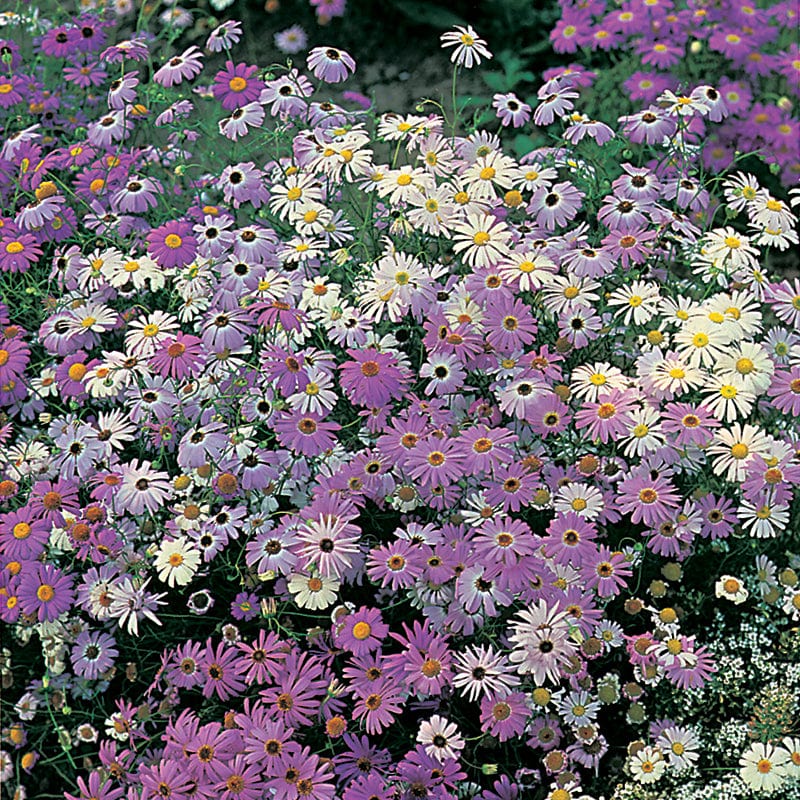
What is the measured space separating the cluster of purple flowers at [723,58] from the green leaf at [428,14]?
0.92 m

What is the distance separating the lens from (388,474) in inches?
75.5

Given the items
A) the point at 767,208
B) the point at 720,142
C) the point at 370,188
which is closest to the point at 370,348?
the point at 370,188

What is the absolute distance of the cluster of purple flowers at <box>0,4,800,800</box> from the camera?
1.81m

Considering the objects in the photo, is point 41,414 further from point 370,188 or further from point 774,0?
point 774,0

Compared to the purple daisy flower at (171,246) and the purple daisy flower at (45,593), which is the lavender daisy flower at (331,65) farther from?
the purple daisy flower at (45,593)

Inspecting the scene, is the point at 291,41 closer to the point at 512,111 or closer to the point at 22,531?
the point at 512,111

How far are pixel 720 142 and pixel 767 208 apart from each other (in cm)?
148

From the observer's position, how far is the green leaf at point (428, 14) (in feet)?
14.9

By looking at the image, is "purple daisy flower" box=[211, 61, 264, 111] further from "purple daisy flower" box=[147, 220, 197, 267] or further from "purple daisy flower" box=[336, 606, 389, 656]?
"purple daisy flower" box=[336, 606, 389, 656]

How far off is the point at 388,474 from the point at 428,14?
3.13 m

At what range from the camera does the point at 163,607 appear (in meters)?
2.11

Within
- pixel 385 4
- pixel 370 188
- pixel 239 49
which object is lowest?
pixel 239 49

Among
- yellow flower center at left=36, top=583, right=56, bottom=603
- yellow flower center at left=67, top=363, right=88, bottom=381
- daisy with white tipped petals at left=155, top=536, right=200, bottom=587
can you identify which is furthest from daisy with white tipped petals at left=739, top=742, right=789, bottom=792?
yellow flower center at left=67, top=363, right=88, bottom=381

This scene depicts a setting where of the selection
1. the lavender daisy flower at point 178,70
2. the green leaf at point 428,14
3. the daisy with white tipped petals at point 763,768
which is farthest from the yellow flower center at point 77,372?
the green leaf at point 428,14
